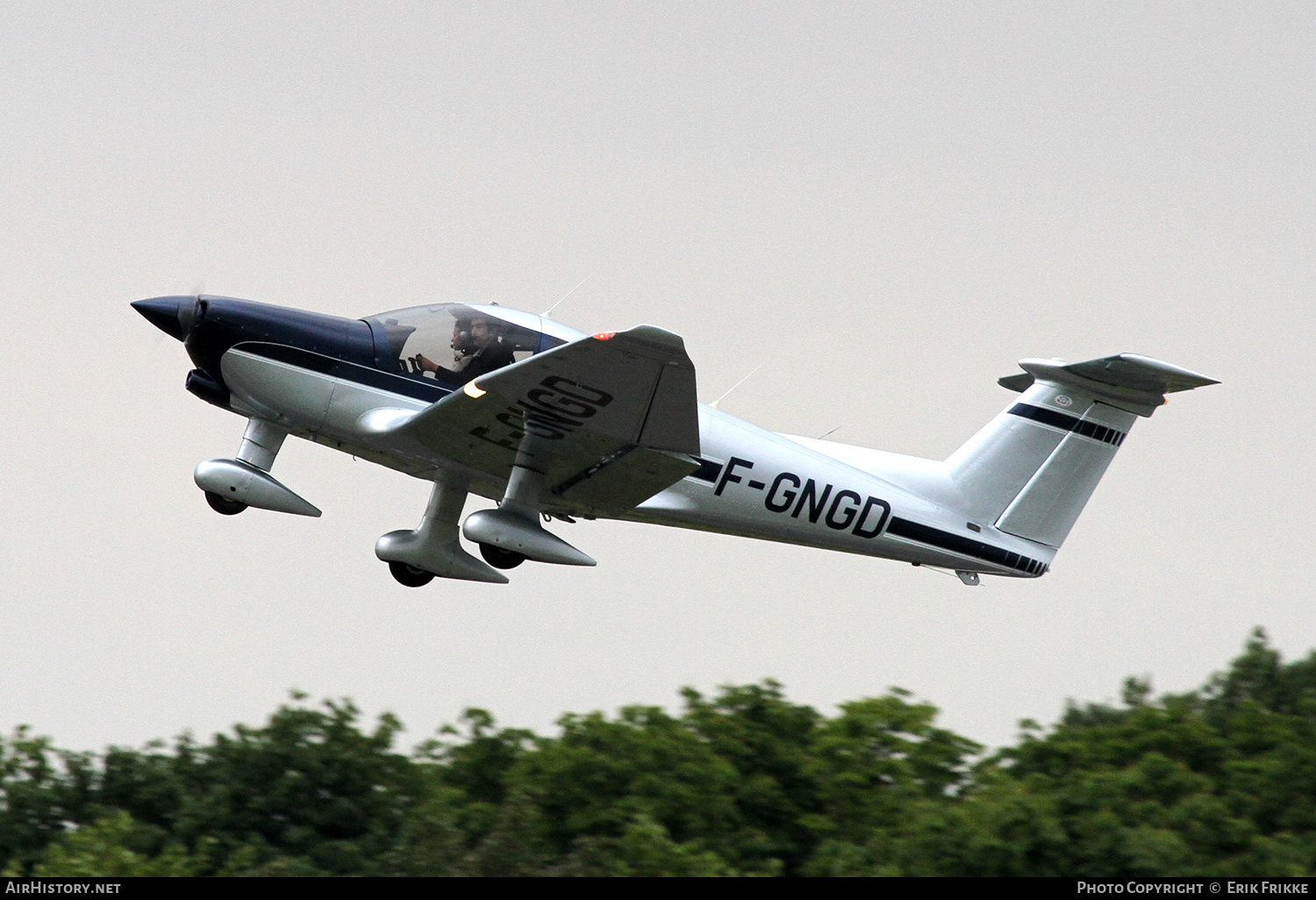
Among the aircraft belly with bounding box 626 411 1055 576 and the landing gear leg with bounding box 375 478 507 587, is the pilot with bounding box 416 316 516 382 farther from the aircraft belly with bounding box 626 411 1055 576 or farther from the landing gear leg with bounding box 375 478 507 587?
the aircraft belly with bounding box 626 411 1055 576

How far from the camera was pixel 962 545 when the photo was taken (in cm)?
1215

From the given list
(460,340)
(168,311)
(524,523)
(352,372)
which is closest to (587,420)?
(524,523)

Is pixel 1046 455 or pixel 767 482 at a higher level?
pixel 1046 455

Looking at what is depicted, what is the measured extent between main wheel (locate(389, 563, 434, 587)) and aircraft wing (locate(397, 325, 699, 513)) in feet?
4.41

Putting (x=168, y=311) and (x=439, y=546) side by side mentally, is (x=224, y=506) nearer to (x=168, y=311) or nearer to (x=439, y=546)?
(x=168, y=311)

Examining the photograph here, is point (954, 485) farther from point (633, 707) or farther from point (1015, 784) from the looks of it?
point (633, 707)

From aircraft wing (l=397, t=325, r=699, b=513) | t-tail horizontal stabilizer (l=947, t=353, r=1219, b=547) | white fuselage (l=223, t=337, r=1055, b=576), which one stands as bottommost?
aircraft wing (l=397, t=325, r=699, b=513)

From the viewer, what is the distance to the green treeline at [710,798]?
427 inches

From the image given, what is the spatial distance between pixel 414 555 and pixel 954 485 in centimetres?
438

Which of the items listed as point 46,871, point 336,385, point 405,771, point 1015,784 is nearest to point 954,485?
point 1015,784

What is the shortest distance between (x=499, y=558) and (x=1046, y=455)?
454 centimetres

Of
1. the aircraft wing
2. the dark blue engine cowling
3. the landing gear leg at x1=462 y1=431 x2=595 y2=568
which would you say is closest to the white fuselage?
the dark blue engine cowling

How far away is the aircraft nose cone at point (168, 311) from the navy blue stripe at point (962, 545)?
552cm

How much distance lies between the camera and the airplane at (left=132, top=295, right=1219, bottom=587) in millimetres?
10172
